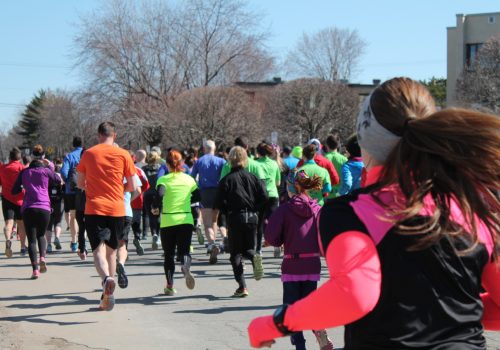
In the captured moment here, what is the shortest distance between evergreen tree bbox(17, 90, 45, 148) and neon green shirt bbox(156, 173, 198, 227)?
8648cm

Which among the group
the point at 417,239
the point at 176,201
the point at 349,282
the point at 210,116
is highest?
the point at 210,116

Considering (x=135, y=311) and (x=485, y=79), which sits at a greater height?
(x=485, y=79)

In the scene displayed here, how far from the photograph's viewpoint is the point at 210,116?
3966 centimetres

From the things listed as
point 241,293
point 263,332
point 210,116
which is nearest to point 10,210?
point 241,293

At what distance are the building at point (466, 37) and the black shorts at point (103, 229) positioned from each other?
169ft

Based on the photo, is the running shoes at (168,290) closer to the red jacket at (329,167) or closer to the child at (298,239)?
the child at (298,239)

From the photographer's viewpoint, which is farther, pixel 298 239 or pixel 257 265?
pixel 257 265

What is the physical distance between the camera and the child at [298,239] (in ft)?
21.3

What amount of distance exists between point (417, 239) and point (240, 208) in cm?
708

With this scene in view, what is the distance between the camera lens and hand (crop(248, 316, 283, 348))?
2.41 metres

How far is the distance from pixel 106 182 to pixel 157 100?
120 ft

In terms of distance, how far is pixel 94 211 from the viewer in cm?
842

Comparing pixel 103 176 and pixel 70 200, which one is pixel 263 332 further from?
pixel 70 200

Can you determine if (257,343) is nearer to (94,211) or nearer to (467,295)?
(467,295)
